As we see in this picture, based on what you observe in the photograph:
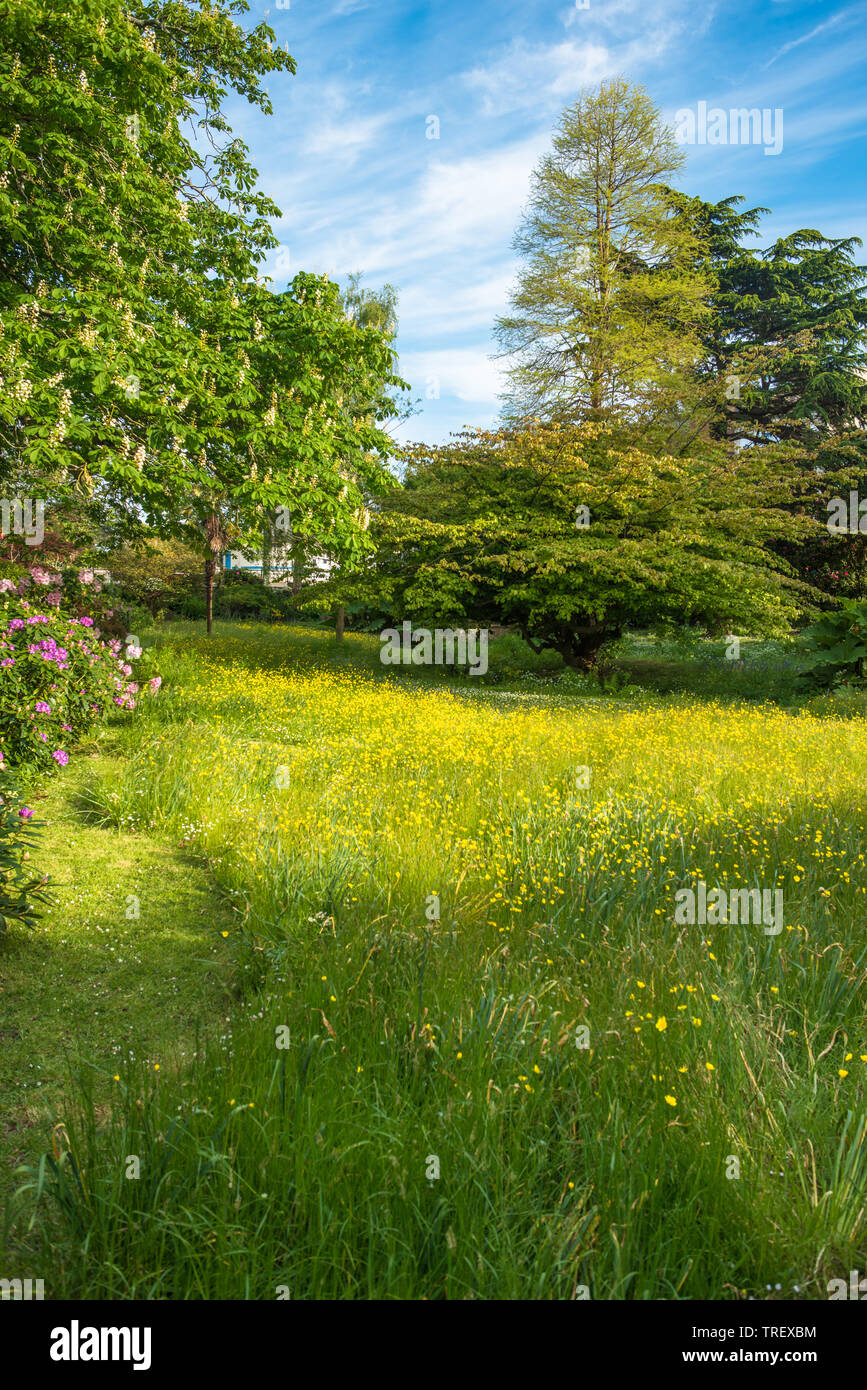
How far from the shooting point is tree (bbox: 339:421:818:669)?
14.4 metres

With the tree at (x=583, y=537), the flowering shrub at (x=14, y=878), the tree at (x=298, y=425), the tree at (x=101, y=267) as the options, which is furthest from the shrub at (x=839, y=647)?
the flowering shrub at (x=14, y=878)

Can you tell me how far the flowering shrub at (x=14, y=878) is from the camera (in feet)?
12.3

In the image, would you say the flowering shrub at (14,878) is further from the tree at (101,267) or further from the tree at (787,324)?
the tree at (787,324)

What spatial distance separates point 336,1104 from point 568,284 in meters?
21.1

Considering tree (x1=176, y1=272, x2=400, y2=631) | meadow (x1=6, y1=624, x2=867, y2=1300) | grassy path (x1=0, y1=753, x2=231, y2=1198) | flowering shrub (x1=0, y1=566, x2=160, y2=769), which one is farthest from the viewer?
tree (x1=176, y1=272, x2=400, y2=631)

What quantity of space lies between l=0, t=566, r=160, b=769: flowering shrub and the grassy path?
1105 millimetres

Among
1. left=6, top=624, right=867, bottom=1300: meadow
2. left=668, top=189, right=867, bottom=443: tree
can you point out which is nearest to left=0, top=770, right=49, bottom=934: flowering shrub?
left=6, top=624, right=867, bottom=1300: meadow

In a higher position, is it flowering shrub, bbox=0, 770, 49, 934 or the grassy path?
flowering shrub, bbox=0, 770, 49, 934

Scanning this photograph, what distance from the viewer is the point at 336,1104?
2.38 m

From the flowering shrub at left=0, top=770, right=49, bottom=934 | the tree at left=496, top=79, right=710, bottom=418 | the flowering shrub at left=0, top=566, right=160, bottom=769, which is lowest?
the flowering shrub at left=0, top=770, right=49, bottom=934

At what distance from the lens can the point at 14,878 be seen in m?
4.02

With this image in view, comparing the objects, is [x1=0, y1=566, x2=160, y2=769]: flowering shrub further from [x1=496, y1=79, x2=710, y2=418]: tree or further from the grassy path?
[x1=496, y1=79, x2=710, y2=418]: tree

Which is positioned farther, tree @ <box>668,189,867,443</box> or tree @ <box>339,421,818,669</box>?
tree @ <box>668,189,867,443</box>

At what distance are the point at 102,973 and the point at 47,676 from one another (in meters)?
3.45
